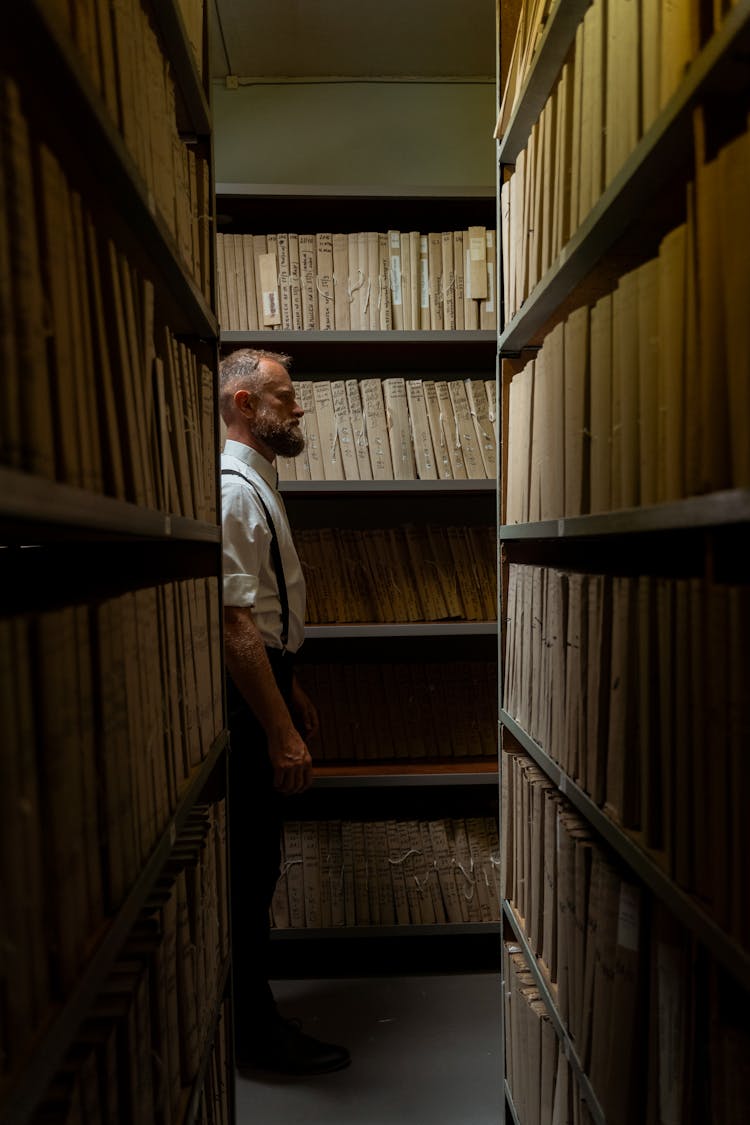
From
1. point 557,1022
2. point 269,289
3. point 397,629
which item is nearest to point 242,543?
point 397,629

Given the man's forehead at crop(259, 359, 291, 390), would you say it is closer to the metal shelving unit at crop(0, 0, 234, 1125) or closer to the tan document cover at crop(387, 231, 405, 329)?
the tan document cover at crop(387, 231, 405, 329)

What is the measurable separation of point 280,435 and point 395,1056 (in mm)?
1509

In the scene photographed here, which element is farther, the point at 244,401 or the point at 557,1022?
the point at 244,401

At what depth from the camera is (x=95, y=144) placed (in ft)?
2.86

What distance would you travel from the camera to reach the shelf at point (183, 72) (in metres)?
1.18

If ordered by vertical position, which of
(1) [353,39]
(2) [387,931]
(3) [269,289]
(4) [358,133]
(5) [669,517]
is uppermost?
(1) [353,39]

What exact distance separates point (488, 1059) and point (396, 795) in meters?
0.83

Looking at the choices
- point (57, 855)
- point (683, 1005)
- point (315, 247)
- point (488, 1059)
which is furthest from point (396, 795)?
point (57, 855)

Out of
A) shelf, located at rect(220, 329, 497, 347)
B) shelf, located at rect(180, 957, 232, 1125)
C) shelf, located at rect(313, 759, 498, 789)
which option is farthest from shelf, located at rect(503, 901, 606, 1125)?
shelf, located at rect(220, 329, 497, 347)

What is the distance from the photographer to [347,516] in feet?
8.86

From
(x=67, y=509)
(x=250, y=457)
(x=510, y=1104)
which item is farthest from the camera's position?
(x=250, y=457)

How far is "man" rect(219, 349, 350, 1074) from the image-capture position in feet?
6.23

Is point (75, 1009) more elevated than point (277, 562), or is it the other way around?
point (277, 562)

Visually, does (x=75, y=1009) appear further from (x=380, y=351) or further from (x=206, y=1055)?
(x=380, y=351)
